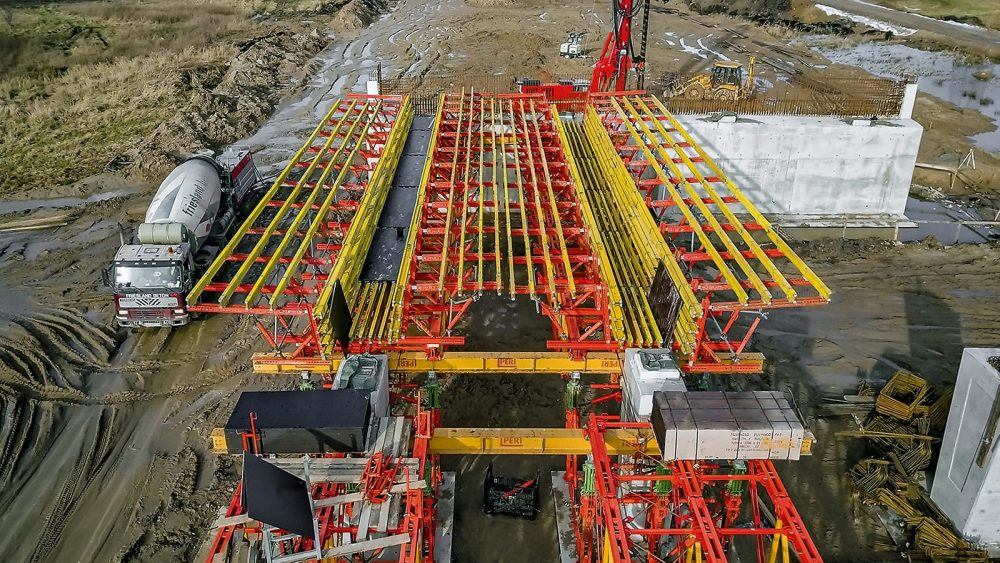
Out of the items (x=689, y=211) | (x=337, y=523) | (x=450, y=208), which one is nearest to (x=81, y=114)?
(x=450, y=208)

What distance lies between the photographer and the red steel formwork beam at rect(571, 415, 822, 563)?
361 inches

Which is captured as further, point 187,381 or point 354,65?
point 354,65

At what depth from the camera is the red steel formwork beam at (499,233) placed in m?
13.4

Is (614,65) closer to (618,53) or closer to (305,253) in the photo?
(618,53)

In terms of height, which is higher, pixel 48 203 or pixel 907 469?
pixel 48 203

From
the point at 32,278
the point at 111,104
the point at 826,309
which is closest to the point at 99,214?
the point at 32,278

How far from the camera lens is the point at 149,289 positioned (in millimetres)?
19703

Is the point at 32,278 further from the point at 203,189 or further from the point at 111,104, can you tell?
the point at 111,104

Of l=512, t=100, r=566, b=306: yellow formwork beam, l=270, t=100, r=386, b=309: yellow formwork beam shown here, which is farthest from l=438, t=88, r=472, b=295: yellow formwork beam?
l=270, t=100, r=386, b=309: yellow formwork beam

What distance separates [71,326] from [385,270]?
12407 millimetres

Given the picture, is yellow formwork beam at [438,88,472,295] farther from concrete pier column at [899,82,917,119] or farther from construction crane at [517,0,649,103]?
concrete pier column at [899,82,917,119]

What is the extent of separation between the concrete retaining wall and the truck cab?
2007cm

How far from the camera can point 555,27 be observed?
212 ft

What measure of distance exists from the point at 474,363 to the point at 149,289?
12201 millimetres
